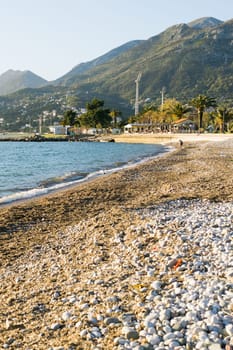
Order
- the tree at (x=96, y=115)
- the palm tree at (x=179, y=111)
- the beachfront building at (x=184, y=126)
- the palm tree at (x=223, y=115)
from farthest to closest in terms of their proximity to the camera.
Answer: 1. the tree at (x=96, y=115)
2. the palm tree at (x=179, y=111)
3. the beachfront building at (x=184, y=126)
4. the palm tree at (x=223, y=115)

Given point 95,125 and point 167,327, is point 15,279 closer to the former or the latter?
point 167,327

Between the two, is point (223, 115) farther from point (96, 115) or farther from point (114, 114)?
point (114, 114)

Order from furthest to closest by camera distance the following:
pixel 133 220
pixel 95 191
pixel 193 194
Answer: pixel 95 191 → pixel 193 194 → pixel 133 220

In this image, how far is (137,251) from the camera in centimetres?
859

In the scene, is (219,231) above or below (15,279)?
above

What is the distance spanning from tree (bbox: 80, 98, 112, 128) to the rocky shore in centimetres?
15048

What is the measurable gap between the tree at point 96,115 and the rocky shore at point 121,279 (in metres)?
150

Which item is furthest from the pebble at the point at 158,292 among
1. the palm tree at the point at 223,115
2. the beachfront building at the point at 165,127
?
the beachfront building at the point at 165,127

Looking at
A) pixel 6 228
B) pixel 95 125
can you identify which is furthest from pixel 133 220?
pixel 95 125

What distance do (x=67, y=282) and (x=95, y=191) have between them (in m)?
12.5

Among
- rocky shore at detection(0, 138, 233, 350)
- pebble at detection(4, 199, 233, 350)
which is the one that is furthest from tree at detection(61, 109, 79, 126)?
pebble at detection(4, 199, 233, 350)

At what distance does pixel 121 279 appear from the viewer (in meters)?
7.15

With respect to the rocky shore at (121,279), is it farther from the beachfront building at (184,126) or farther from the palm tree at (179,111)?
the palm tree at (179,111)

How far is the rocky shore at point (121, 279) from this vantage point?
518 cm
